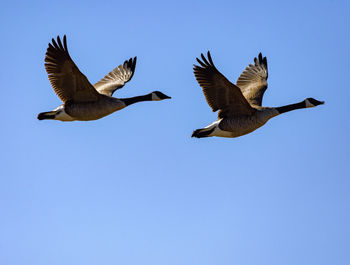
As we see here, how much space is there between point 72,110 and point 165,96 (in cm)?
237

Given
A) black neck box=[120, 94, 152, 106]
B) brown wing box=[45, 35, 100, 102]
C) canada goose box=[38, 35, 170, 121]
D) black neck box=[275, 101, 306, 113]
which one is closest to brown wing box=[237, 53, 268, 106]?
black neck box=[275, 101, 306, 113]

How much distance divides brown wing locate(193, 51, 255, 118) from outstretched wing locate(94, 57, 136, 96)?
127 inches

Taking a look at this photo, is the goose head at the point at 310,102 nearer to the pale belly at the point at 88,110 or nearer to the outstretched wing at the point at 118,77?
the pale belly at the point at 88,110

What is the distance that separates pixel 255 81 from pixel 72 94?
4.81 metres

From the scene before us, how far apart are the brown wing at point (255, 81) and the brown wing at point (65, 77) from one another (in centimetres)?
379

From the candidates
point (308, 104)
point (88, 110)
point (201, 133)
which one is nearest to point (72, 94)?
point (88, 110)

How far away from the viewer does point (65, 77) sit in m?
13.5

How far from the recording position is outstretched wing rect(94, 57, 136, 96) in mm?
16125

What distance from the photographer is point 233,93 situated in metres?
13.3

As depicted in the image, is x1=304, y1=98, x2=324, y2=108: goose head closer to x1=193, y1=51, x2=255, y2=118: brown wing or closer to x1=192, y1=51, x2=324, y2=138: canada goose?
x1=192, y1=51, x2=324, y2=138: canada goose

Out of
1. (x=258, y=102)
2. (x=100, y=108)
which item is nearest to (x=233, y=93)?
(x=258, y=102)

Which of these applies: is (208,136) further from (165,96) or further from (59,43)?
(59,43)

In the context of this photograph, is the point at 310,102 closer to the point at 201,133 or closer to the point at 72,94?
the point at 201,133

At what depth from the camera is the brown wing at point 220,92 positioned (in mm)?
13125
